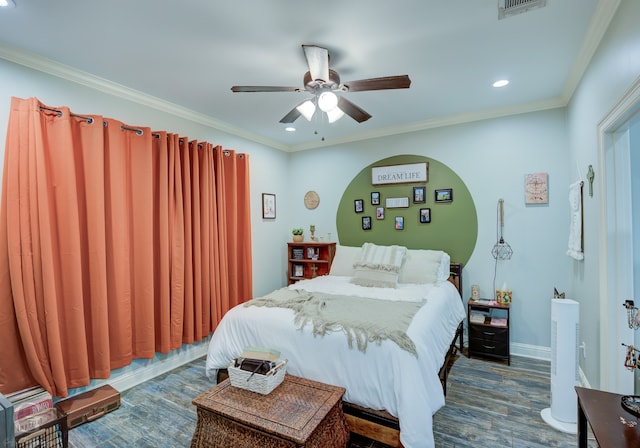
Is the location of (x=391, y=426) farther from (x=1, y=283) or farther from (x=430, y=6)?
(x=1, y=283)

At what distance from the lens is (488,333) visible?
3248 mm

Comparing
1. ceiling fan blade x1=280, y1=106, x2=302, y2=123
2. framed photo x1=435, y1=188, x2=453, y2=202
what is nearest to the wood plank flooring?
framed photo x1=435, y1=188, x2=453, y2=202

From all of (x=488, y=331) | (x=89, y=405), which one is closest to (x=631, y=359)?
(x=488, y=331)

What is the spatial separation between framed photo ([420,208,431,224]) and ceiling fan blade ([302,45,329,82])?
2315mm

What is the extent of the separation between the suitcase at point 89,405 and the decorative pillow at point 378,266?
239cm

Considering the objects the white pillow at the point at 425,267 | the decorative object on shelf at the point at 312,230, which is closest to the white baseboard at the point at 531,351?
the white pillow at the point at 425,267

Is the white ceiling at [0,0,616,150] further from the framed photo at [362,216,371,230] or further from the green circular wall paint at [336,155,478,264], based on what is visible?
the framed photo at [362,216,371,230]

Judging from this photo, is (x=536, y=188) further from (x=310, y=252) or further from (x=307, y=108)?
(x=310, y=252)

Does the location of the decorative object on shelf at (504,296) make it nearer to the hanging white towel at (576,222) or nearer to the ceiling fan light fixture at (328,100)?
the hanging white towel at (576,222)

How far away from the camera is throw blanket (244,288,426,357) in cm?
199

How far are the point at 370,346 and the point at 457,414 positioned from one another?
1046 millimetres

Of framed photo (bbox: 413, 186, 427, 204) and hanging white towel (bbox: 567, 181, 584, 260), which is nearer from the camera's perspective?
hanging white towel (bbox: 567, 181, 584, 260)

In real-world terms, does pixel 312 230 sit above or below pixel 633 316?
above

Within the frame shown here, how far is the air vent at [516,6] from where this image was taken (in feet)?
5.69
